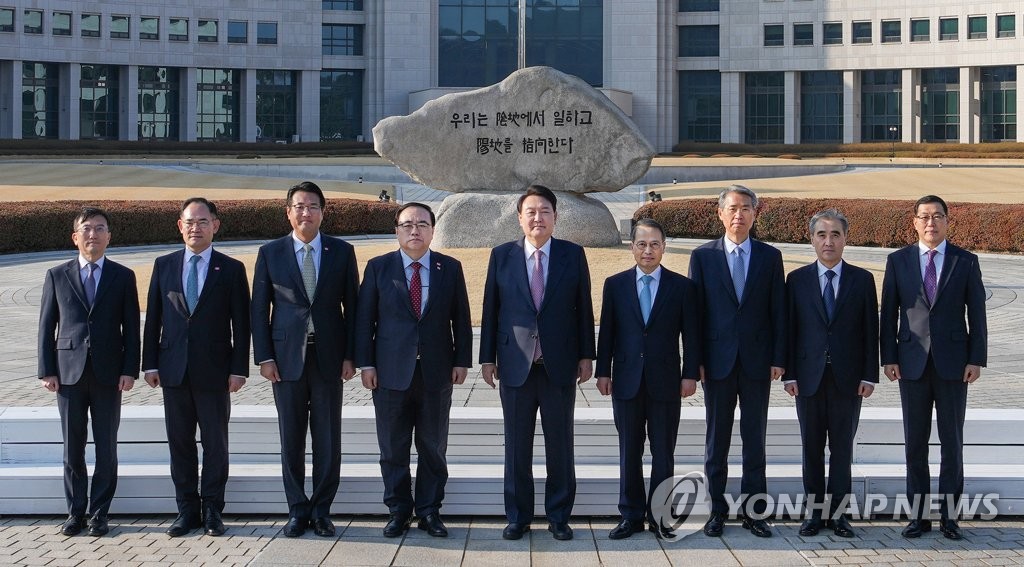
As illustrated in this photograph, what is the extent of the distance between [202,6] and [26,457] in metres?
57.6

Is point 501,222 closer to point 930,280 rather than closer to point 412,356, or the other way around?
point 412,356

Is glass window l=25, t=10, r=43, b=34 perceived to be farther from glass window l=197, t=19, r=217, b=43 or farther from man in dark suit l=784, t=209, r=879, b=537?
man in dark suit l=784, t=209, r=879, b=537

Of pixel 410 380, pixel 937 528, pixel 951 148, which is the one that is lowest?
pixel 937 528

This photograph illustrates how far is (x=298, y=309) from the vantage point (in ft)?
20.6

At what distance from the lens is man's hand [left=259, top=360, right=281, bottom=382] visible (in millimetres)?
6215

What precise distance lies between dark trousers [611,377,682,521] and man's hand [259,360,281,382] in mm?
1928

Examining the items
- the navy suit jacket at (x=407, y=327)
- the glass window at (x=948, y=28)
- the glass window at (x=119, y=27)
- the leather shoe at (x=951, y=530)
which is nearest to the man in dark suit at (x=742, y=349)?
the leather shoe at (x=951, y=530)

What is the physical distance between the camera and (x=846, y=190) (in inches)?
1277

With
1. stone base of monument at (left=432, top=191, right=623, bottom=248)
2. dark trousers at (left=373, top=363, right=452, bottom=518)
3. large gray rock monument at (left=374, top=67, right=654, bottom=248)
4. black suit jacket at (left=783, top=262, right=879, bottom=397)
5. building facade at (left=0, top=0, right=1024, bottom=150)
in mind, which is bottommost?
dark trousers at (left=373, top=363, right=452, bottom=518)

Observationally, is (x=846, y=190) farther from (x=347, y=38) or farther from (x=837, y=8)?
(x=347, y=38)

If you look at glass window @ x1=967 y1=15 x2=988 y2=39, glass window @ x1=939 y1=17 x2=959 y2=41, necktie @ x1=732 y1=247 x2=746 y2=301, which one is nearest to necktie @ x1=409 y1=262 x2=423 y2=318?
necktie @ x1=732 y1=247 x2=746 y2=301

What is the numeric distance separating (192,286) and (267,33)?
190 feet

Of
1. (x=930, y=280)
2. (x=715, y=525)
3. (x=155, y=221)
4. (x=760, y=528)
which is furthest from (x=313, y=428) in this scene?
Answer: (x=155, y=221)

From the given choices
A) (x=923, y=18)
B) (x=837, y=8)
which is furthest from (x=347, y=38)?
(x=923, y=18)
